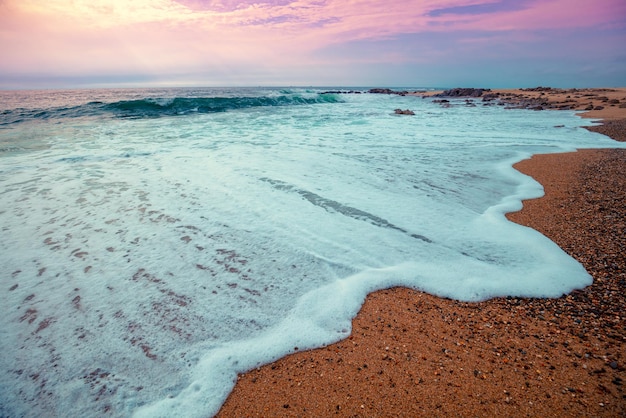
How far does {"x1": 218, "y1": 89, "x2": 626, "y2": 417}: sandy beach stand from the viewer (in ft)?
6.29

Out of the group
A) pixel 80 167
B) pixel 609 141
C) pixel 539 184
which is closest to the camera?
pixel 539 184

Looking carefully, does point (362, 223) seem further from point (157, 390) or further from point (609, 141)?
point (609, 141)

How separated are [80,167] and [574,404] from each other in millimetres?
9479

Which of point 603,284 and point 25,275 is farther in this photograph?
point 25,275

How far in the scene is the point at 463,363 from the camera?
2.18 metres

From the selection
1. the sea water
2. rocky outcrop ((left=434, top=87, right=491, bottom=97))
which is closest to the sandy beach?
the sea water

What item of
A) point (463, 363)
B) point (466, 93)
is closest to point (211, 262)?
point (463, 363)

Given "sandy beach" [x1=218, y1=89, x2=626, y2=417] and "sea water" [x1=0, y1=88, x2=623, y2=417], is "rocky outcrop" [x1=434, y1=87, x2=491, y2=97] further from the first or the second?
"sandy beach" [x1=218, y1=89, x2=626, y2=417]

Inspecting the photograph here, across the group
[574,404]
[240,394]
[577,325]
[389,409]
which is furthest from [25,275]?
Answer: [577,325]

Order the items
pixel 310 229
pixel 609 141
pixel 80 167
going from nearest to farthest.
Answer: pixel 310 229 < pixel 80 167 < pixel 609 141

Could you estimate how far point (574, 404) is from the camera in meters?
1.86

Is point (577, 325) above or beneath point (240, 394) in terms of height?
above

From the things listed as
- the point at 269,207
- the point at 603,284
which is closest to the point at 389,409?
the point at 603,284

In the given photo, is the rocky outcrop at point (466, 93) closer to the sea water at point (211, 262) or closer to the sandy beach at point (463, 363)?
the sea water at point (211, 262)
